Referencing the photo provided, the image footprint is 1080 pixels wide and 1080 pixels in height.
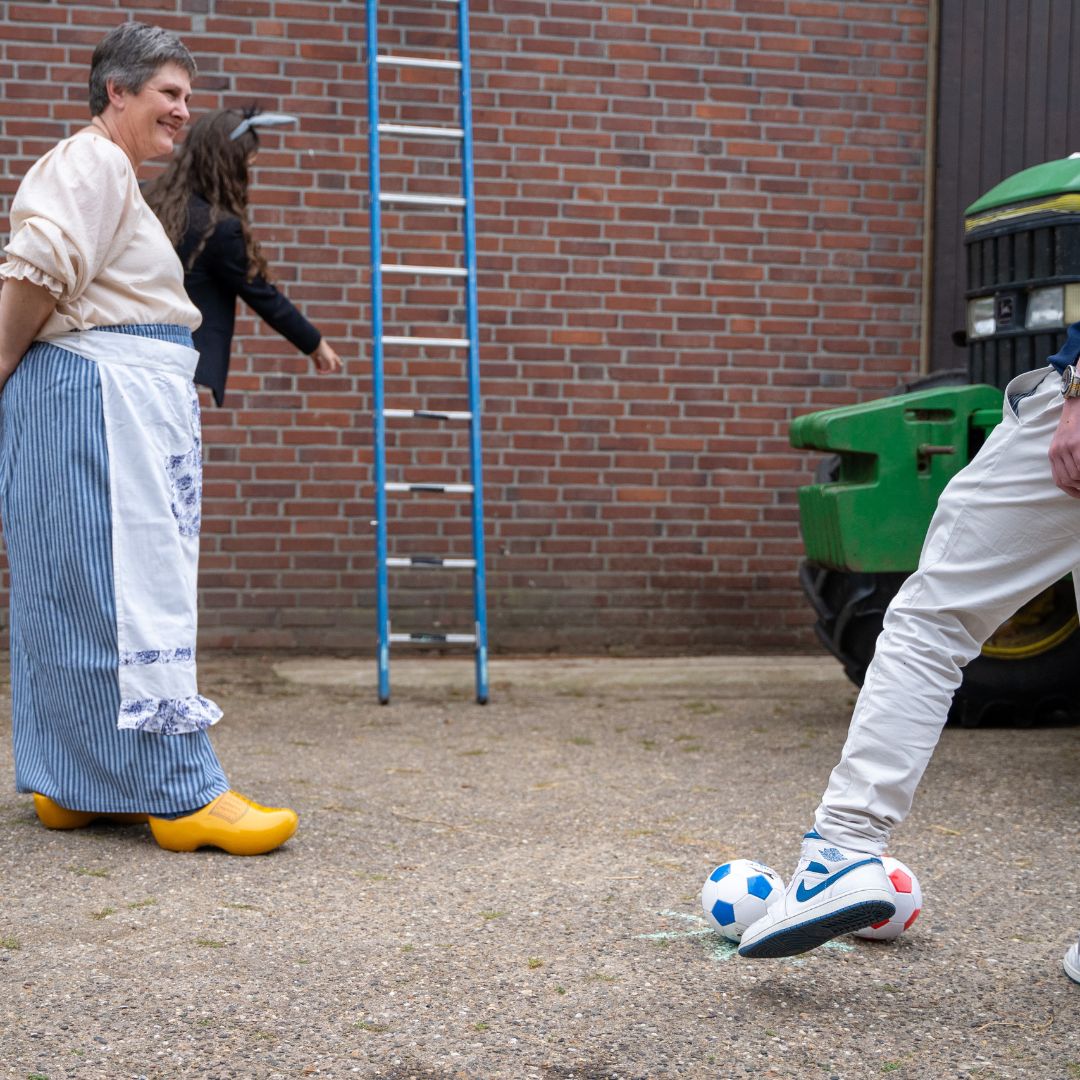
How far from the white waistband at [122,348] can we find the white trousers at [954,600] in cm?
177

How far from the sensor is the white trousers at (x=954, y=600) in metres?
2.31

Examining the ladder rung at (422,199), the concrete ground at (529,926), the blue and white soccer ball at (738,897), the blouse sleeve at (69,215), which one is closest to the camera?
the concrete ground at (529,926)

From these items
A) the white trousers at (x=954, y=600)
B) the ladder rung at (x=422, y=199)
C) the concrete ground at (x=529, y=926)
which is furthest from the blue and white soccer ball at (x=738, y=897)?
the ladder rung at (x=422, y=199)

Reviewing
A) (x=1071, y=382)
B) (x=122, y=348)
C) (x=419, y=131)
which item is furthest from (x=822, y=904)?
(x=419, y=131)

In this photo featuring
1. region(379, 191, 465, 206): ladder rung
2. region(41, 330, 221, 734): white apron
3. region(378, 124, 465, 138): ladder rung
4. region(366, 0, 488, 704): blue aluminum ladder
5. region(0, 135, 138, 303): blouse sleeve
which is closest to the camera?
region(0, 135, 138, 303): blouse sleeve

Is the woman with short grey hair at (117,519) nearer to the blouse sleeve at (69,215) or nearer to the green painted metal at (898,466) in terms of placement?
the blouse sleeve at (69,215)

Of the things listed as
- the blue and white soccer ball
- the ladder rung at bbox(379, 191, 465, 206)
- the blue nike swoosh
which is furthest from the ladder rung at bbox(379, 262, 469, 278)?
the blue nike swoosh

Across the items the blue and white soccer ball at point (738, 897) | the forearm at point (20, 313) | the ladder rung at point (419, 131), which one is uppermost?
the ladder rung at point (419, 131)

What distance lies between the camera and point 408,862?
317cm

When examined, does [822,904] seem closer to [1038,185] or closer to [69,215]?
[69,215]

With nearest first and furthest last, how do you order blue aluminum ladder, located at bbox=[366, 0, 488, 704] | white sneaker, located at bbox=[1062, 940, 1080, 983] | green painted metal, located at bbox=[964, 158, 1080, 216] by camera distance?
white sneaker, located at bbox=[1062, 940, 1080, 983] → green painted metal, located at bbox=[964, 158, 1080, 216] → blue aluminum ladder, located at bbox=[366, 0, 488, 704]

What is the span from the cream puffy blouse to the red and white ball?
→ 1.99 meters

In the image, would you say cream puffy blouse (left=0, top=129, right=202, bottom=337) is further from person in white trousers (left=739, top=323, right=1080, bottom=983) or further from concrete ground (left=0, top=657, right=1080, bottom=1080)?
person in white trousers (left=739, top=323, right=1080, bottom=983)

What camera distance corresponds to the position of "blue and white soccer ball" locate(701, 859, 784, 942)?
2.57 metres
